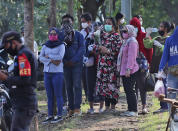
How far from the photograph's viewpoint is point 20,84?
268 inches

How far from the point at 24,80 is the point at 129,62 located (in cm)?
409

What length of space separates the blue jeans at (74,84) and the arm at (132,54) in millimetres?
1104

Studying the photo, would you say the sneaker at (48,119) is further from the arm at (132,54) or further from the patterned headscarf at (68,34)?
the arm at (132,54)

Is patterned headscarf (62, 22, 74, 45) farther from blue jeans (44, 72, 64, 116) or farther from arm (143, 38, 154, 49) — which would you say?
arm (143, 38, 154, 49)

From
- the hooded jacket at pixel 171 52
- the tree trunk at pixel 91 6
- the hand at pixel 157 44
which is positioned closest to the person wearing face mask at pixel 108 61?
the hand at pixel 157 44

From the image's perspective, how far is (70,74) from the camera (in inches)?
424

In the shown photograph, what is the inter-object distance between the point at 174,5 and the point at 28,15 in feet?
102

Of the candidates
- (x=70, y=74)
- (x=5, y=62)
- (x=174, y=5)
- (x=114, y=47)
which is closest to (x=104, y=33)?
(x=114, y=47)

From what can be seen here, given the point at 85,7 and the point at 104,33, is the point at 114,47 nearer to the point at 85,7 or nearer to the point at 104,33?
the point at 104,33

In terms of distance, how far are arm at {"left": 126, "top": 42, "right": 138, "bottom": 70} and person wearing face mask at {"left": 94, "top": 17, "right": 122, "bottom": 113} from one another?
38 centimetres

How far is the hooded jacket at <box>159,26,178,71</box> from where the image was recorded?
779cm

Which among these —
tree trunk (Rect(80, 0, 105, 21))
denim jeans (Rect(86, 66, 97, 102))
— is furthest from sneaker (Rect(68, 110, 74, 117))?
tree trunk (Rect(80, 0, 105, 21))

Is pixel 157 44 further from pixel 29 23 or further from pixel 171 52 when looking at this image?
pixel 29 23

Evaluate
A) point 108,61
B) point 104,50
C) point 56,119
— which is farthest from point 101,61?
point 56,119
